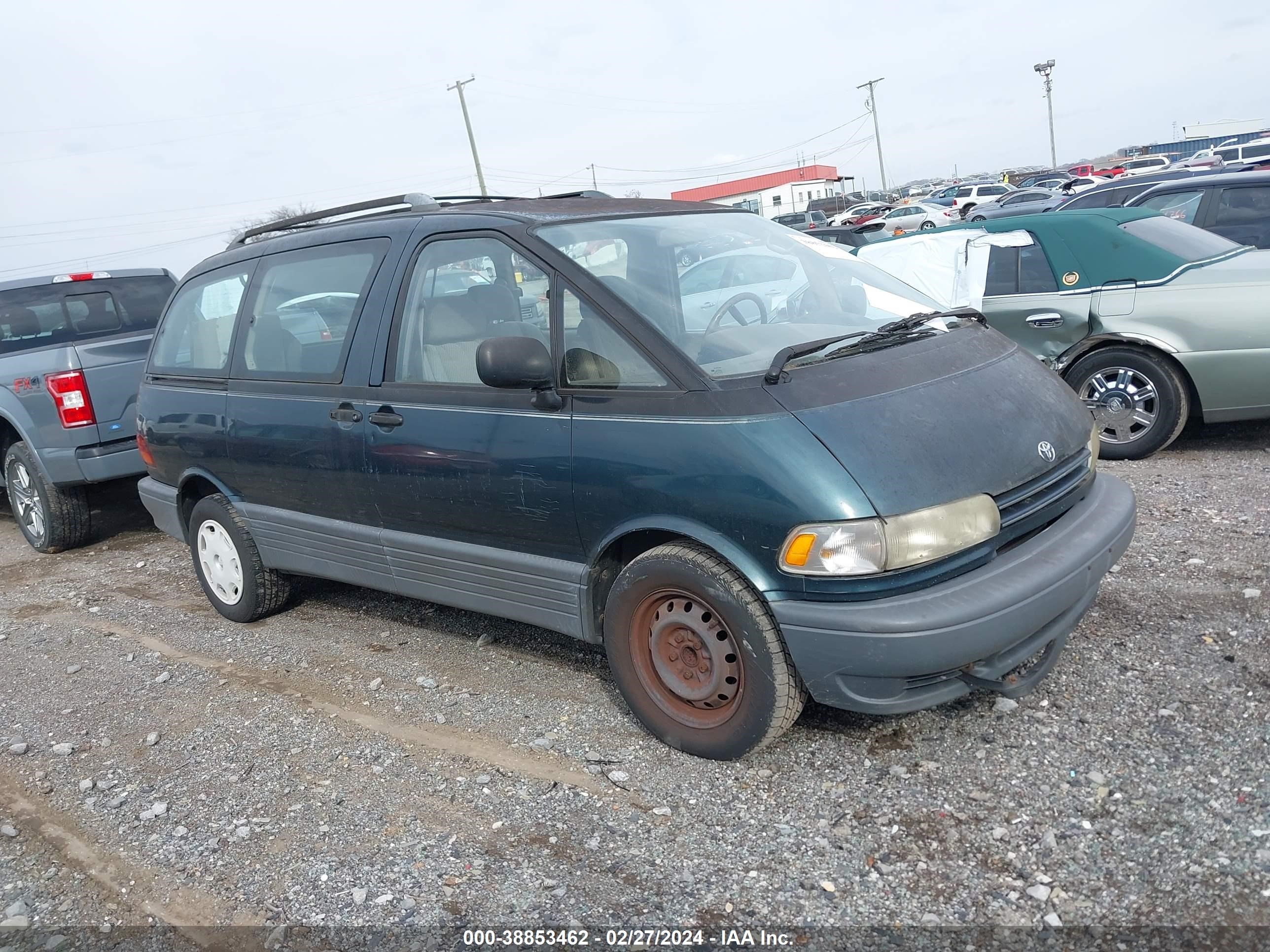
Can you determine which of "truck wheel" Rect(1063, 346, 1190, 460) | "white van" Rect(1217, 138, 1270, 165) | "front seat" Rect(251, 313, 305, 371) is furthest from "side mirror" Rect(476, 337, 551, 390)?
"white van" Rect(1217, 138, 1270, 165)

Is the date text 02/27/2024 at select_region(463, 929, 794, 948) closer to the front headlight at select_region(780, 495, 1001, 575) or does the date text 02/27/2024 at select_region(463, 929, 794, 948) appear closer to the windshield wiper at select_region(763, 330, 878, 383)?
the front headlight at select_region(780, 495, 1001, 575)

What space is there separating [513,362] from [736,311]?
34.9 inches

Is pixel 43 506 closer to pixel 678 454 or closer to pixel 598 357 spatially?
pixel 598 357

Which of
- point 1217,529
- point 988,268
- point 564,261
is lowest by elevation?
point 1217,529

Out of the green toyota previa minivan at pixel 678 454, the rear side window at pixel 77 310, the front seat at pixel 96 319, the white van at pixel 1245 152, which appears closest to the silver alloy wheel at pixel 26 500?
the rear side window at pixel 77 310

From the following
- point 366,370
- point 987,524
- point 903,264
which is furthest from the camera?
point 903,264

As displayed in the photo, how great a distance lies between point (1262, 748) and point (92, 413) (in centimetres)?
660

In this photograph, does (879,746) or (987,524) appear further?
(879,746)

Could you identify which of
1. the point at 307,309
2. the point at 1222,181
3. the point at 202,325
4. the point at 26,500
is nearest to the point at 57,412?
the point at 26,500

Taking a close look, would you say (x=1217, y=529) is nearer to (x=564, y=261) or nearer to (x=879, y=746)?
(x=879, y=746)

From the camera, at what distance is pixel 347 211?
4.80 metres

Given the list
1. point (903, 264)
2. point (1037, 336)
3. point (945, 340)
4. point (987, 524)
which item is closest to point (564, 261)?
point (945, 340)

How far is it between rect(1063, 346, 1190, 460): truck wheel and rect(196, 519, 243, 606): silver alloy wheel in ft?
16.8

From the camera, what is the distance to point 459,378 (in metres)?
3.81
